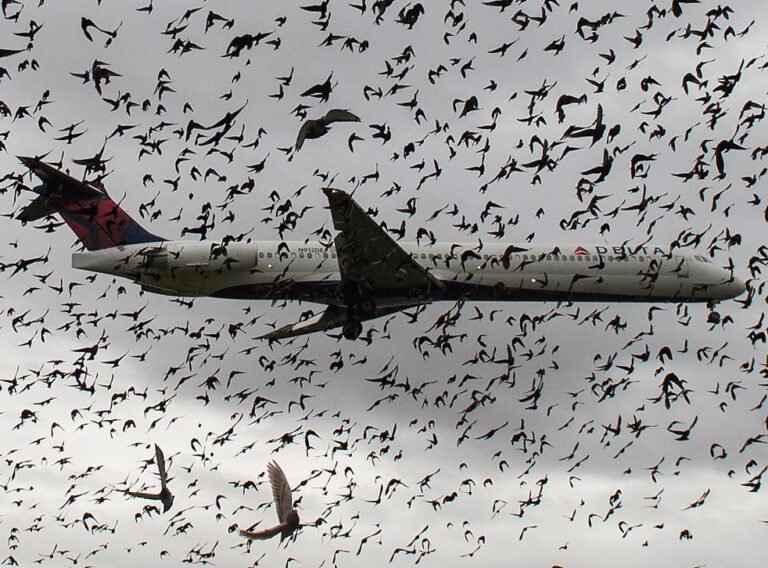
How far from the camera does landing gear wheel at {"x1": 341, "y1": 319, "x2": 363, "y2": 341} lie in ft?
214

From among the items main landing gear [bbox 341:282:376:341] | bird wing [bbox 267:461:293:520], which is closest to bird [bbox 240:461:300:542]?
bird wing [bbox 267:461:293:520]

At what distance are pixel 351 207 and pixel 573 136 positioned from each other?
31689 millimetres

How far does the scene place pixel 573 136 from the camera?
24.7 meters

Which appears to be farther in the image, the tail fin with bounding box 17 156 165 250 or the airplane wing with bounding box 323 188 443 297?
the tail fin with bounding box 17 156 165 250

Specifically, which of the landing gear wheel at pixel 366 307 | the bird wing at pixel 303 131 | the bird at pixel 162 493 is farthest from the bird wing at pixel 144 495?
the landing gear wheel at pixel 366 307

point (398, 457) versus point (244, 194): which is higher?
point (244, 194)

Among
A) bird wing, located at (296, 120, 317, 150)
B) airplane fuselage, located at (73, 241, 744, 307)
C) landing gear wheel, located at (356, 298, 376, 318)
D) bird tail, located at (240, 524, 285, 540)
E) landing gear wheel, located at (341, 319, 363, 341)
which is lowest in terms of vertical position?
bird tail, located at (240, 524, 285, 540)

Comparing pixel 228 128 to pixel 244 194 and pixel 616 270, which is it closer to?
pixel 244 194

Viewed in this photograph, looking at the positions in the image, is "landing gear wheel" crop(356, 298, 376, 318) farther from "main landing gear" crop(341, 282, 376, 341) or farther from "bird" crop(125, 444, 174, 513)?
"bird" crop(125, 444, 174, 513)

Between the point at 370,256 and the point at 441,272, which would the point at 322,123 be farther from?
the point at 441,272

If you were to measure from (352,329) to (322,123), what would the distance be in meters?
40.4

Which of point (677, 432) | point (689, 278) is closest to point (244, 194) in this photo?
point (677, 432)

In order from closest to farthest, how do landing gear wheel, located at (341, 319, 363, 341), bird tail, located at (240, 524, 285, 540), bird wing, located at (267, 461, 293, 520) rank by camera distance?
bird tail, located at (240, 524, 285, 540) → bird wing, located at (267, 461, 293, 520) → landing gear wheel, located at (341, 319, 363, 341)

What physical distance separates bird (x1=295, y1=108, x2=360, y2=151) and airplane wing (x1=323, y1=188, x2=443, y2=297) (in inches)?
1105
